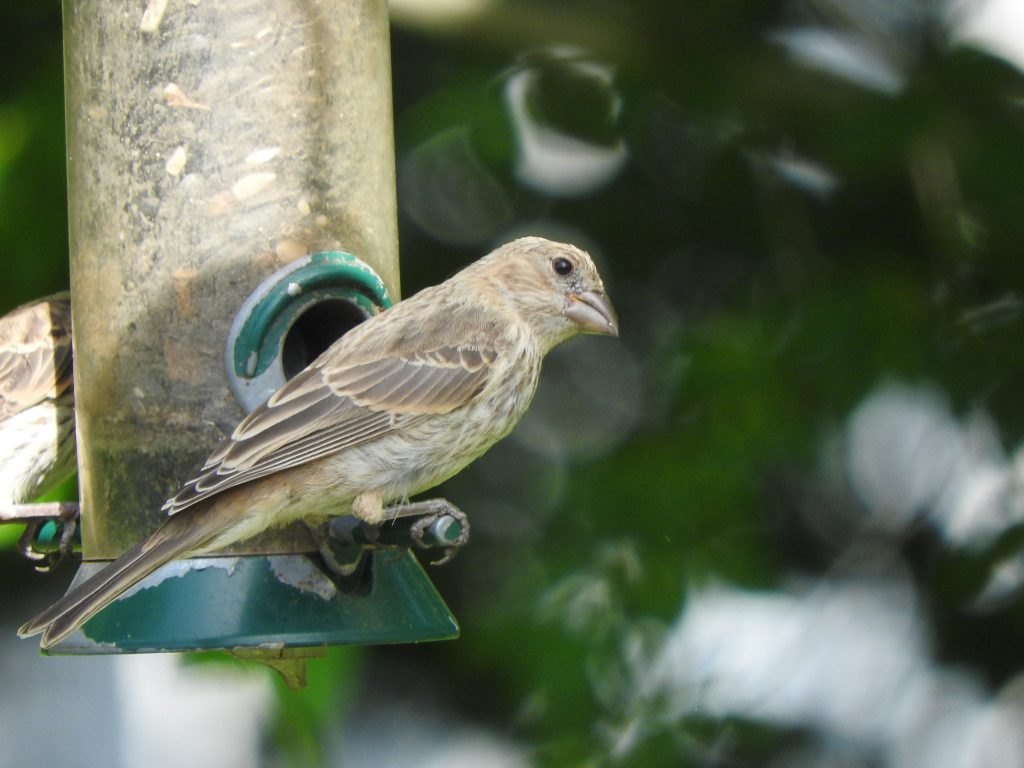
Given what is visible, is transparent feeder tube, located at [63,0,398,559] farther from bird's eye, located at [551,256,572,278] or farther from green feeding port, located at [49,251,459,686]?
bird's eye, located at [551,256,572,278]

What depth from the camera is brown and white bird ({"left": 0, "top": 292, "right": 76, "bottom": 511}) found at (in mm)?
5277

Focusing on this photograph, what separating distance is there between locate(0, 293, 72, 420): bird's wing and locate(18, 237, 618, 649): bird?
150 cm

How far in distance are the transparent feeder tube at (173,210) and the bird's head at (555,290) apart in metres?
0.68

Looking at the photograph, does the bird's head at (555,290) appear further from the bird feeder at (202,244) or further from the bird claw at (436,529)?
the bird claw at (436,529)

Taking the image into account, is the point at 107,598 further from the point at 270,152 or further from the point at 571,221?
the point at 571,221

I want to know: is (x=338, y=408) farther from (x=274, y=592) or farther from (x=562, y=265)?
(x=562, y=265)

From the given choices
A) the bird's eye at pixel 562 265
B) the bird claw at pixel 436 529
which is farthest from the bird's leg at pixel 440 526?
the bird's eye at pixel 562 265

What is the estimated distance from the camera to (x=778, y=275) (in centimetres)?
618

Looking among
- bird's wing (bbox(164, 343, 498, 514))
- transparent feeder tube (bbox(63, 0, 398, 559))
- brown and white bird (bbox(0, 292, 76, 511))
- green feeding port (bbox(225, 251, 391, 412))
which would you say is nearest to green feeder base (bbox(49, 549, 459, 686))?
transparent feeder tube (bbox(63, 0, 398, 559))

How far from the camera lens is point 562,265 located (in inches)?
204

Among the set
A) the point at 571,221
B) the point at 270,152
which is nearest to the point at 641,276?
the point at 571,221

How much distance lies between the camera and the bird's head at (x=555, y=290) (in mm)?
5086

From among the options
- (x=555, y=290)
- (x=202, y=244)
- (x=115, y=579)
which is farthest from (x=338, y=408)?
(x=555, y=290)

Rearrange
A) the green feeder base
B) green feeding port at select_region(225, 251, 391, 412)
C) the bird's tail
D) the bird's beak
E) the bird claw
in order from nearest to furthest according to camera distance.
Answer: the bird's tail < the bird claw < the green feeder base < green feeding port at select_region(225, 251, 391, 412) < the bird's beak
